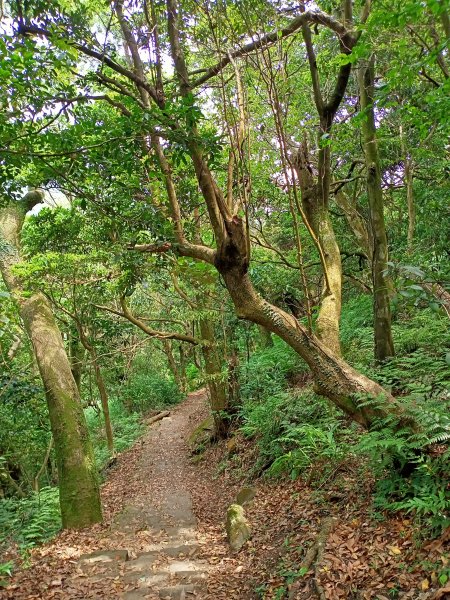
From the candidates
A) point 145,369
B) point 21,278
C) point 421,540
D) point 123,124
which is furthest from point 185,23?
point 145,369

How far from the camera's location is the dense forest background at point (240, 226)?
4.21 metres

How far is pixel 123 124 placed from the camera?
4766mm

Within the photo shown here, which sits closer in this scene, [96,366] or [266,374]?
[266,374]

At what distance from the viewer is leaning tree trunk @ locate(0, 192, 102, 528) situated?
6641mm

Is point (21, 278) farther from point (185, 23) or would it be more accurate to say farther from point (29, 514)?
point (185, 23)

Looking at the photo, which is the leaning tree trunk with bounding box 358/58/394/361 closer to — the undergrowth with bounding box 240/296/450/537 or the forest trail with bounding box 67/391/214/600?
the undergrowth with bounding box 240/296/450/537

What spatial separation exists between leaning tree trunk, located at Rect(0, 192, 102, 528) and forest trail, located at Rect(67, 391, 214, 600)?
67 cm

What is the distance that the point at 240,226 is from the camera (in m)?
A: 4.39

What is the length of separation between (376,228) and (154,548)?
5550 mm

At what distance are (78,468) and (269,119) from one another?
29.8 feet

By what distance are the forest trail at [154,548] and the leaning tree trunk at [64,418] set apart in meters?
0.67

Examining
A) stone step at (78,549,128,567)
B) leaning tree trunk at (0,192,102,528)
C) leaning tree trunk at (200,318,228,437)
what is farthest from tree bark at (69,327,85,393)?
stone step at (78,549,128,567)

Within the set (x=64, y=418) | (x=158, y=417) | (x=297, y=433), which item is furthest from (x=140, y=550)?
(x=158, y=417)

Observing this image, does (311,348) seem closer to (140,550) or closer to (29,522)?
(140,550)
